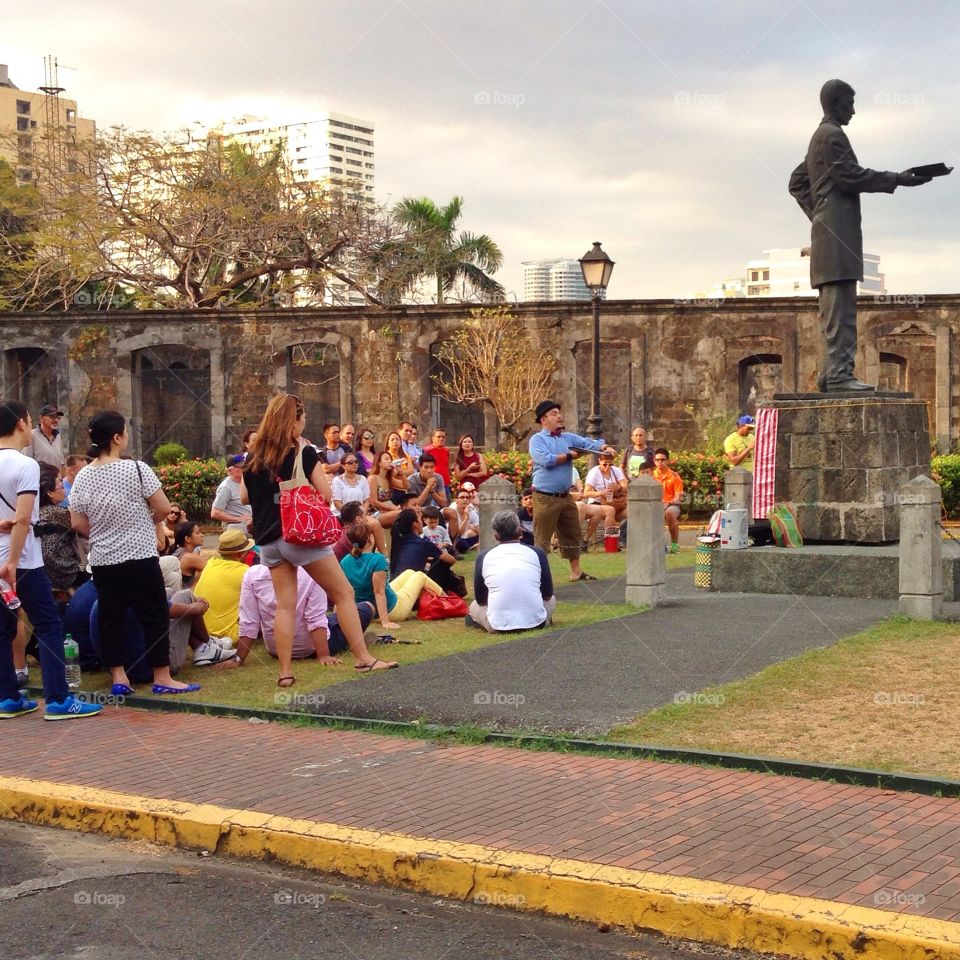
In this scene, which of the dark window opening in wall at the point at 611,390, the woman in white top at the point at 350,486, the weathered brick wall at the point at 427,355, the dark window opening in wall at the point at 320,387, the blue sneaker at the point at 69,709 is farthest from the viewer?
the dark window opening in wall at the point at 320,387

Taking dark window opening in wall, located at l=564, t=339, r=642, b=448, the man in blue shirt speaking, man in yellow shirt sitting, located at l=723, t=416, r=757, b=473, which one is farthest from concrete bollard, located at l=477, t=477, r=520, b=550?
dark window opening in wall, located at l=564, t=339, r=642, b=448

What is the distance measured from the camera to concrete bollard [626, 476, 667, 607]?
457 inches

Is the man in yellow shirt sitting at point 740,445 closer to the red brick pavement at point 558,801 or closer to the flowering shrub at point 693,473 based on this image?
the flowering shrub at point 693,473

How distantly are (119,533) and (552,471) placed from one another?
5664 millimetres

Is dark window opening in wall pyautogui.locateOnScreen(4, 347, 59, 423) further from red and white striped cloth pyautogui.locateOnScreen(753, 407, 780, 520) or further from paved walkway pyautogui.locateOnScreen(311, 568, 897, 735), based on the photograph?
paved walkway pyautogui.locateOnScreen(311, 568, 897, 735)

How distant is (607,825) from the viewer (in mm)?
5602

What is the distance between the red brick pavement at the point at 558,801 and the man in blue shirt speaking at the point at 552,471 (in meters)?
5.85

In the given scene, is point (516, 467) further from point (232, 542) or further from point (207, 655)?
point (207, 655)

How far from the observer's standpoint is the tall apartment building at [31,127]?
36.9 meters

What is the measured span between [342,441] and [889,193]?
7.62 metres

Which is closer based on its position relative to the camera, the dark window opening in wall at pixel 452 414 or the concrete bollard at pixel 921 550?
the concrete bollard at pixel 921 550

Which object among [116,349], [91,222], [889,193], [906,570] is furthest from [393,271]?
[906,570]

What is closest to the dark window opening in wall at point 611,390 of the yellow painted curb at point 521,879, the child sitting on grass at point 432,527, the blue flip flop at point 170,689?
the child sitting on grass at point 432,527

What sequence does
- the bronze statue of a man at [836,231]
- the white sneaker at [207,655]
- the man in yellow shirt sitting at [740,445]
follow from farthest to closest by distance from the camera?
the man in yellow shirt sitting at [740,445]
the bronze statue of a man at [836,231]
the white sneaker at [207,655]
